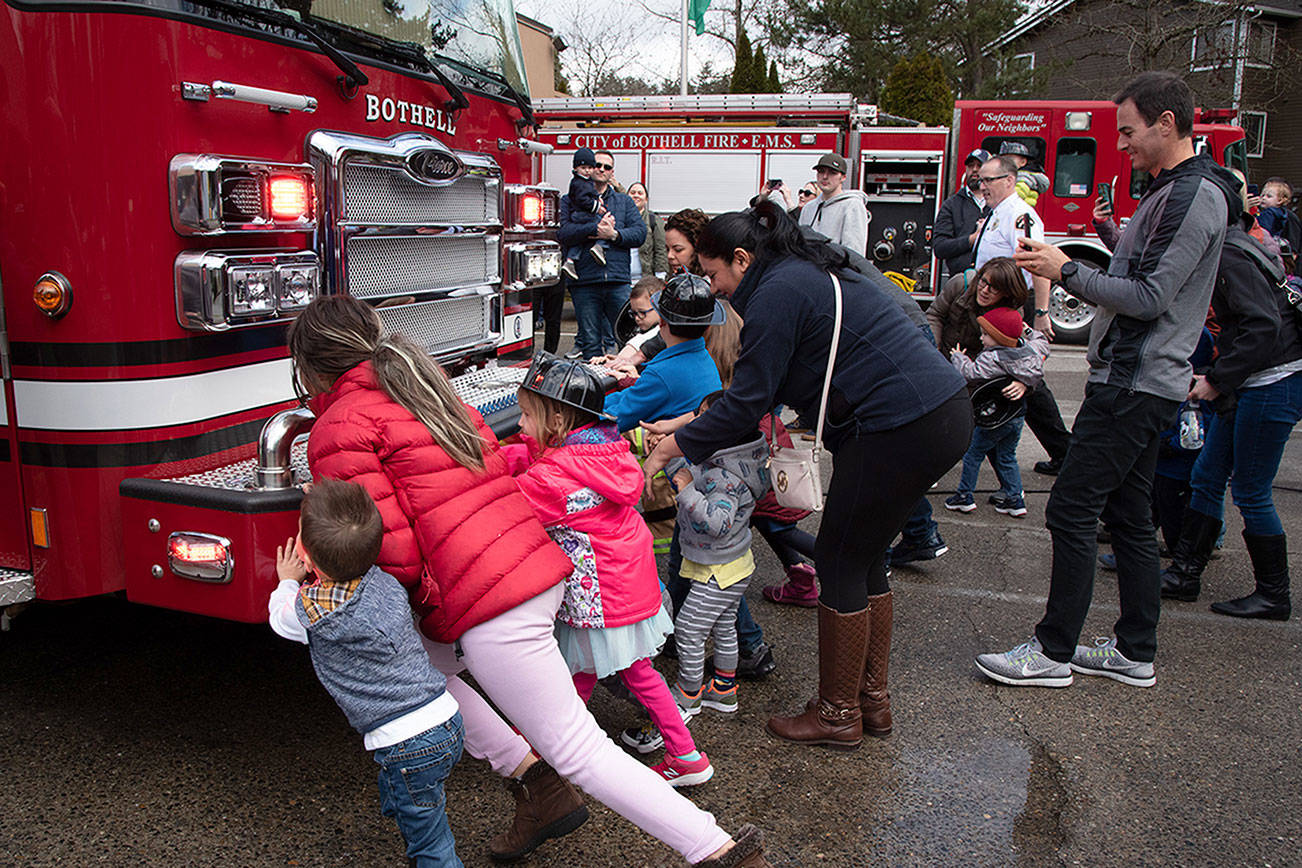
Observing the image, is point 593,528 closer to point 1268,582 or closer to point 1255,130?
point 1268,582

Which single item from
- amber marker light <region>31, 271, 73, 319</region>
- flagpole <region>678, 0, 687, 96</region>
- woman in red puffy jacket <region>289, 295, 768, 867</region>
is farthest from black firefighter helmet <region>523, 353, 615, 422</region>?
flagpole <region>678, 0, 687, 96</region>

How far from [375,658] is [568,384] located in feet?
2.97

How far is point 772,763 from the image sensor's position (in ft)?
10.9

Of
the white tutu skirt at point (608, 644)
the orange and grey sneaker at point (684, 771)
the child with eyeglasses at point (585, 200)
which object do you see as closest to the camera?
the white tutu skirt at point (608, 644)

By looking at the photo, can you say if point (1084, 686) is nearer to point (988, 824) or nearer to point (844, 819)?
point (988, 824)

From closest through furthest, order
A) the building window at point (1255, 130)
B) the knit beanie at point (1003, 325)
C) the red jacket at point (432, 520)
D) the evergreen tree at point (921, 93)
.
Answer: the red jacket at point (432, 520), the knit beanie at point (1003, 325), the evergreen tree at point (921, 93), the building window at point (1255, 130)

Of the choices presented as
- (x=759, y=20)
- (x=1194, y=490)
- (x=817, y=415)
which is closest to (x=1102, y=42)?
(x=759, y=20)

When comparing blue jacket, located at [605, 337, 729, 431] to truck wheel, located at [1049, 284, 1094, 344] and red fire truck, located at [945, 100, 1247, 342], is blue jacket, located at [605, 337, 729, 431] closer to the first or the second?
truck wheel, located at [1049, 284, 1094, 344]

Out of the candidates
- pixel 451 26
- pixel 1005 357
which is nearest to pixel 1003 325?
pixel 1005 357

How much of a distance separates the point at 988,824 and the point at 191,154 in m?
2.98

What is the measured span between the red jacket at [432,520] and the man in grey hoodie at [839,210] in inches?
222

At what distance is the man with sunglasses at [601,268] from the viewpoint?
8.37 metres

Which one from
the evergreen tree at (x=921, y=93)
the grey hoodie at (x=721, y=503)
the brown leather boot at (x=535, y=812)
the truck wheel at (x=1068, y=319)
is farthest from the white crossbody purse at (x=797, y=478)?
the evergreen tree at (x=921, y=93)

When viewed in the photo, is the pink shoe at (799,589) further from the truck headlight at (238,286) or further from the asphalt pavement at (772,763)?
the truck headlight at (238,286)
